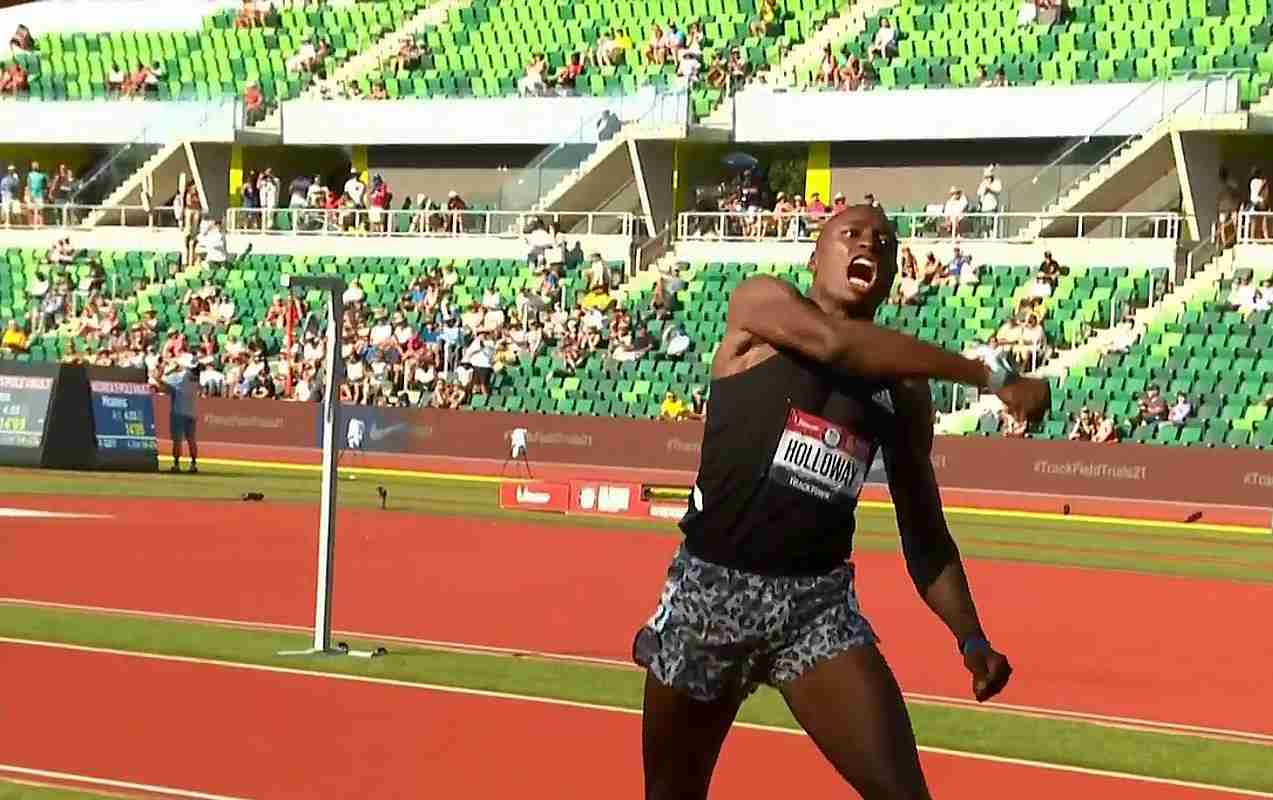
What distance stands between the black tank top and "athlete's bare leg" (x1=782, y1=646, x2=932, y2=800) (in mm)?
293

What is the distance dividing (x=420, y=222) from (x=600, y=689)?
36.0 meters

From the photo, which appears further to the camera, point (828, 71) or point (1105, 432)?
point (828, 71)

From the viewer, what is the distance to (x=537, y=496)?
31.2 meters

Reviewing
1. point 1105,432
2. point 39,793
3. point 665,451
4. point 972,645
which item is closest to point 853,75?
point 665,451

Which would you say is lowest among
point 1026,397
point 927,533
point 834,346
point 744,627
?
point 744,627

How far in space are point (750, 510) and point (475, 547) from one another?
Answer: 17.3 metres

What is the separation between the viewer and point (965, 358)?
5.64m

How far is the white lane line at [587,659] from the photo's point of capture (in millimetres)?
12719

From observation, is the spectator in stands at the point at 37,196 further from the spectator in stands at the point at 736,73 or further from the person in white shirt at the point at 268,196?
the spectator in stands at the point at 736,73

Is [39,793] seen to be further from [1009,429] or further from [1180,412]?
[1009,429]

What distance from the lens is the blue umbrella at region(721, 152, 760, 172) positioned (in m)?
47.4

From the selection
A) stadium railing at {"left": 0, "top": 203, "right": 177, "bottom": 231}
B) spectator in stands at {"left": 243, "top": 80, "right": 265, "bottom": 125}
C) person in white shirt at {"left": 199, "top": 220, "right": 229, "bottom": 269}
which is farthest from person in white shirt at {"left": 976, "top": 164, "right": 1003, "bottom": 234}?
stadium railing at {"left": 0, "top": 203, "right": 177, "bottom": 231}

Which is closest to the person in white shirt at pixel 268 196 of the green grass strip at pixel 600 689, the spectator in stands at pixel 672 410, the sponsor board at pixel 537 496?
the spectator in stands at pixel 672 410

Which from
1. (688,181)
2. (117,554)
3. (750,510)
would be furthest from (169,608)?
(688,181)
